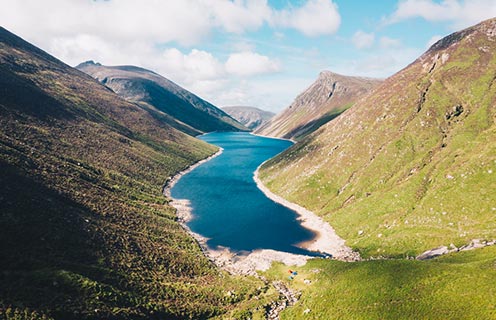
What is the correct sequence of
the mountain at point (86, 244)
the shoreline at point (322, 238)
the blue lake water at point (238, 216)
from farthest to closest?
the blue lake water at point (238, 216) < the shoreline at point (322, 238) < the mountain at point (86, 244)

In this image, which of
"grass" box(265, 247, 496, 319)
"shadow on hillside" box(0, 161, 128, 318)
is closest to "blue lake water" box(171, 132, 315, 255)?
"grass" box(265, 247, 496, 319)

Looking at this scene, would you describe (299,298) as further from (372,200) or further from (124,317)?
(372,200)

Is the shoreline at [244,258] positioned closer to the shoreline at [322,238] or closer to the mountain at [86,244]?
the mountain at [86,244]

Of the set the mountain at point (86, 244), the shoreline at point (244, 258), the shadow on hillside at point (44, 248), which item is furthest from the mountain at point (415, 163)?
the shadow on hillside at point (44, 248)

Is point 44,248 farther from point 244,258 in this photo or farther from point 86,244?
point 244,258

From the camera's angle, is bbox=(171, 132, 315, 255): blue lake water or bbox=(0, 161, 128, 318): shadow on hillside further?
bbox=(171, 132, 315, 255): blue lake water

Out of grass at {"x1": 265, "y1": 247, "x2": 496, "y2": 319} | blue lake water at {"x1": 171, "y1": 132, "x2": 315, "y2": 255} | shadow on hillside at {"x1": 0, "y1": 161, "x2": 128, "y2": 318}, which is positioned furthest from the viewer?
blue lake water at {"x1": 171, "y1": 132, "x2": 315, "y2": 255}

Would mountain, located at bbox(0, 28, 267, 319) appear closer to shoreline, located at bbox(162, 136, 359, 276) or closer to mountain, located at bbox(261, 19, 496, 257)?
shoreline, located at bbox(162, 136, 359, 276)

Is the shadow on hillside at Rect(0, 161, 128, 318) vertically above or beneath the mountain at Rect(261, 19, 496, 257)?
beneath
